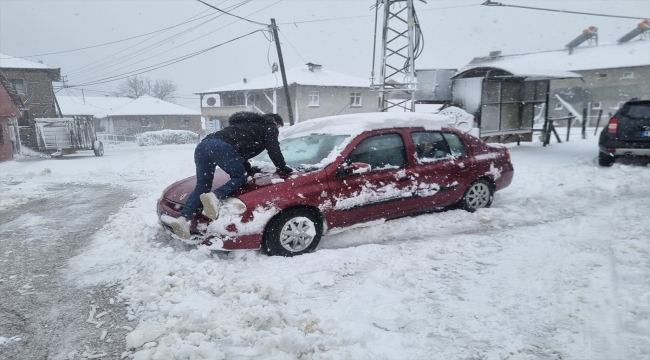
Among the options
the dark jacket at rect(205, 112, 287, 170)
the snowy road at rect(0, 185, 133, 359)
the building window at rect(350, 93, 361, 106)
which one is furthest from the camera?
the building window at rect(350, 93, 361, 106)

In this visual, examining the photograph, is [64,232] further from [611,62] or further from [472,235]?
[611,62]

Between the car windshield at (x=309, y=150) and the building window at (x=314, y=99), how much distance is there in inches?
1148

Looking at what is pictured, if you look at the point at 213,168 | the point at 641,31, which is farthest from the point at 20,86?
the point at 641,31

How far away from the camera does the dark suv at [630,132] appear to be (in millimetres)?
8055

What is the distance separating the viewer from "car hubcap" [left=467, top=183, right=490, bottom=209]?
5668mm

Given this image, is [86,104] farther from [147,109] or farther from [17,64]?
[17,64]

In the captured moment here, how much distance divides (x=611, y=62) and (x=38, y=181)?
40379 millimetres

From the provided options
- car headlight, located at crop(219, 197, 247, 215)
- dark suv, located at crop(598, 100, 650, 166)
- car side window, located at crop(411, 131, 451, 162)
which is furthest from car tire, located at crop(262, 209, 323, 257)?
dark suv, located at crop(598, 100, 650, 166)

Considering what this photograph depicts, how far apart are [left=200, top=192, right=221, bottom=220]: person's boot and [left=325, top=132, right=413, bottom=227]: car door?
1.21m

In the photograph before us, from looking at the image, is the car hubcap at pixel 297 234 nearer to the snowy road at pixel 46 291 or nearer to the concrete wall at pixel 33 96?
the snowy road at pixel 46 291

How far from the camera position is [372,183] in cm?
461

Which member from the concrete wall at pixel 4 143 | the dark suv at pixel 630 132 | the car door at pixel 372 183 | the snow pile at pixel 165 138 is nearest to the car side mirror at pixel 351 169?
the car door at pixel 372 183

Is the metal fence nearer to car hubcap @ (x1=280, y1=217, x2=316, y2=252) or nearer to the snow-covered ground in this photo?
the snow-covered ground

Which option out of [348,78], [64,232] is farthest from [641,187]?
[348,78]
